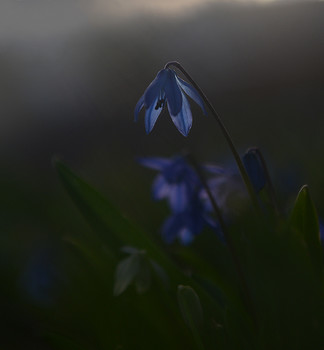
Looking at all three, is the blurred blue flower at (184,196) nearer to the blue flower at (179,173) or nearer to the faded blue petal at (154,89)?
the blue flower at (179,173)

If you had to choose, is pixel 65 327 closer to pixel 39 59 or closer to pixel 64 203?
pixel 64 203

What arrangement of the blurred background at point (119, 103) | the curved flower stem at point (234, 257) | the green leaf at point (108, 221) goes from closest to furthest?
the curved flower stem at point (234, 257), the green leaf at point (108, 221), the blurred background at point (119, 103)

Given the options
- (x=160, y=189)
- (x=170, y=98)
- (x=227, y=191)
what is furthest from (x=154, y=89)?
(x=160, y=189)

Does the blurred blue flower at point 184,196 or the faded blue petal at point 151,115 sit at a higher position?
the faded blue petal at point 151,115

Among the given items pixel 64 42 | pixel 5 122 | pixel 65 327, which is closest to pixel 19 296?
pixel 65 327

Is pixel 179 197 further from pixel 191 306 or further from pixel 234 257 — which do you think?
pixel 191 306

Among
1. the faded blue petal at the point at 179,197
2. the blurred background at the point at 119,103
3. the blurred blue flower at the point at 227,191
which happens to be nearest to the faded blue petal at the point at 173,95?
the blurred blue flower at the point at 227,191

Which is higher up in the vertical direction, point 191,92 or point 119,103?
point 191,92
